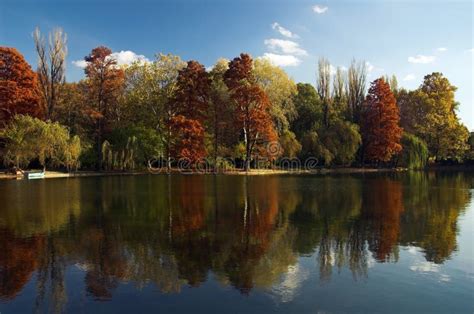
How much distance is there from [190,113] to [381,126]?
25.9m

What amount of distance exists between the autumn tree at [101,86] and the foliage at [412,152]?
124 feet

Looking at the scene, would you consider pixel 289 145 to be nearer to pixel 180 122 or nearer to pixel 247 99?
pixel 247 99

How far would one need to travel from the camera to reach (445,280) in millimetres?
8445

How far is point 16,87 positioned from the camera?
139 ft

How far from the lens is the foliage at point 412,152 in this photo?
53719 mm

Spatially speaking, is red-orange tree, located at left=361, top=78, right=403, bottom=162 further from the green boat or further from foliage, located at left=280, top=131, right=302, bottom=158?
the green boat

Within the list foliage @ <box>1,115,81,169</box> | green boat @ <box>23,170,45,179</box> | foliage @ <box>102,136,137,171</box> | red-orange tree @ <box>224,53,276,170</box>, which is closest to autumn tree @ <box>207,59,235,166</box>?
red-orange tree @ <box>224,53,276,170</box>

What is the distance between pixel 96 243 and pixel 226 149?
3691cm

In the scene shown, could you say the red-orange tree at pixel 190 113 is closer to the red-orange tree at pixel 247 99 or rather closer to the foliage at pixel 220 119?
the foliage at pixel 220 119

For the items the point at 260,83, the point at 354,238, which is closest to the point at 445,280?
the point at 354,238

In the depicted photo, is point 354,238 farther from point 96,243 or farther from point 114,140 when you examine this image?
point 114,140

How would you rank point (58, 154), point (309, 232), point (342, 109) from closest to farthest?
1. point (309, 232)
2. point (58, 154)
3. point (342, 109)

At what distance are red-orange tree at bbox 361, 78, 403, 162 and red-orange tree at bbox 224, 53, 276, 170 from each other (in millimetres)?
16092

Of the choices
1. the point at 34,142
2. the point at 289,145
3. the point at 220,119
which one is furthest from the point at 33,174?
the point at 289,145
